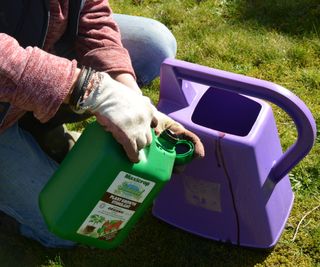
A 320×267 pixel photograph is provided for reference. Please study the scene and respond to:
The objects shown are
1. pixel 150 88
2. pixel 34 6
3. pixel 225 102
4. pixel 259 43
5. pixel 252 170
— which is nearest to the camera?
pixel 34 6

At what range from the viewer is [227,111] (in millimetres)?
1585

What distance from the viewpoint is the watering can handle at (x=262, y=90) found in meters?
1.29

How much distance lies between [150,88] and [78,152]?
0.91 meters

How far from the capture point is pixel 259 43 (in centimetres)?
234

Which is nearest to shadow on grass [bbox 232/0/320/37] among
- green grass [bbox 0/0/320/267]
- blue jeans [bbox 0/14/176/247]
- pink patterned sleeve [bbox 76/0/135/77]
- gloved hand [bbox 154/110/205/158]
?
green grass [bbox 0/0/320/267]

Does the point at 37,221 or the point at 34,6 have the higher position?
the point at 34,6

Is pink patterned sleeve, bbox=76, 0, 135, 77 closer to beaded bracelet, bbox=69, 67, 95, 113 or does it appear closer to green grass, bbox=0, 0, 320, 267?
beaded bracelet, bbox=69, 67, 95, 113

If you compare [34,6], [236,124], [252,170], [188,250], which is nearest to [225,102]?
[236,124]

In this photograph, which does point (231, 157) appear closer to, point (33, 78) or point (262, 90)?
point (262, 90)

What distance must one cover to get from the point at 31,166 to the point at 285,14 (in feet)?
4.69

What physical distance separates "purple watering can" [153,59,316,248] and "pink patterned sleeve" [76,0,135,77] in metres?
0.13

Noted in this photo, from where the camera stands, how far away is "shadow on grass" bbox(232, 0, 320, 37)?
2.41 m

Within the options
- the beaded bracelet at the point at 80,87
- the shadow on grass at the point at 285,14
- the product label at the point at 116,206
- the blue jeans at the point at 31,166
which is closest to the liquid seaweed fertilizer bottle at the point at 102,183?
the product label at the point at 116,206

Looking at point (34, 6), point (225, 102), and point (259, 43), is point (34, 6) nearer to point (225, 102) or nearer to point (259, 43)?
point (225, 102)
